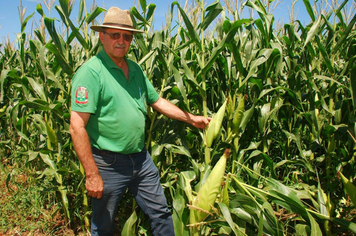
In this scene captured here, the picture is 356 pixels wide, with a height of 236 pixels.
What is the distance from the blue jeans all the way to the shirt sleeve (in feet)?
1.46

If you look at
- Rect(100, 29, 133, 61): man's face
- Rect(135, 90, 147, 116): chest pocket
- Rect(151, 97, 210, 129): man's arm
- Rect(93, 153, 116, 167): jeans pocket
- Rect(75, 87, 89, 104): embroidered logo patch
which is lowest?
Rect(93, 153, 116, 167): jeans pocket

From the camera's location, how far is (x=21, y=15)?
3973 mm

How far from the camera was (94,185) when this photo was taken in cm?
232

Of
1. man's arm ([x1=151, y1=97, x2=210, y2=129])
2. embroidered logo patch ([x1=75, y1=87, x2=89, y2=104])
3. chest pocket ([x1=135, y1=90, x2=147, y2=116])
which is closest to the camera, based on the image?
embroidered logo patch ([x1=75, y1=87, x2=89, y2=104])

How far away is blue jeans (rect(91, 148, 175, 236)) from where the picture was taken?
2.46 metres

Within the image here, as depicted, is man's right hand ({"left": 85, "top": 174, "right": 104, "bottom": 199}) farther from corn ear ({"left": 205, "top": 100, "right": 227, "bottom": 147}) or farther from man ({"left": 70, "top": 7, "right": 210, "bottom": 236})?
corn ear ({"left": 205, "top": 100, "right": 227, "bottom": 147})

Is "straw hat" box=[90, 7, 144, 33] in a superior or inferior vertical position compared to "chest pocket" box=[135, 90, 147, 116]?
superior

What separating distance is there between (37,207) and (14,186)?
41.2 inches

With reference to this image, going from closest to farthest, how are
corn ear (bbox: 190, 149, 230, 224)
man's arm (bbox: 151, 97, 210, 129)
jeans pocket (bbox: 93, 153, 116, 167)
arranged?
1. corn ear (bbox: 190, 149, 230, 224)
2. jeans pocket (bbox: 93, 153, 116, 167)
3. man's arm (bbox: 151, 97, 210, 129)

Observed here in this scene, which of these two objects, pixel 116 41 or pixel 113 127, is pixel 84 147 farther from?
pixel 116 41

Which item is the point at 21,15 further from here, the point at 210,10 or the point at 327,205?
the point at 327,205

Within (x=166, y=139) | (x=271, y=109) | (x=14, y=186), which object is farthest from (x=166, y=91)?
(x=14, y=186)

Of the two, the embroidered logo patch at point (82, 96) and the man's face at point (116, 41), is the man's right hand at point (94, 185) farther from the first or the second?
the man's face at point (116, 41)

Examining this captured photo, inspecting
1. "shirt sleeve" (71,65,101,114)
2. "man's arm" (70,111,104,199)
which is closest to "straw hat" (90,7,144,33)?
"shirt sleeve" (71,65,101,114)
